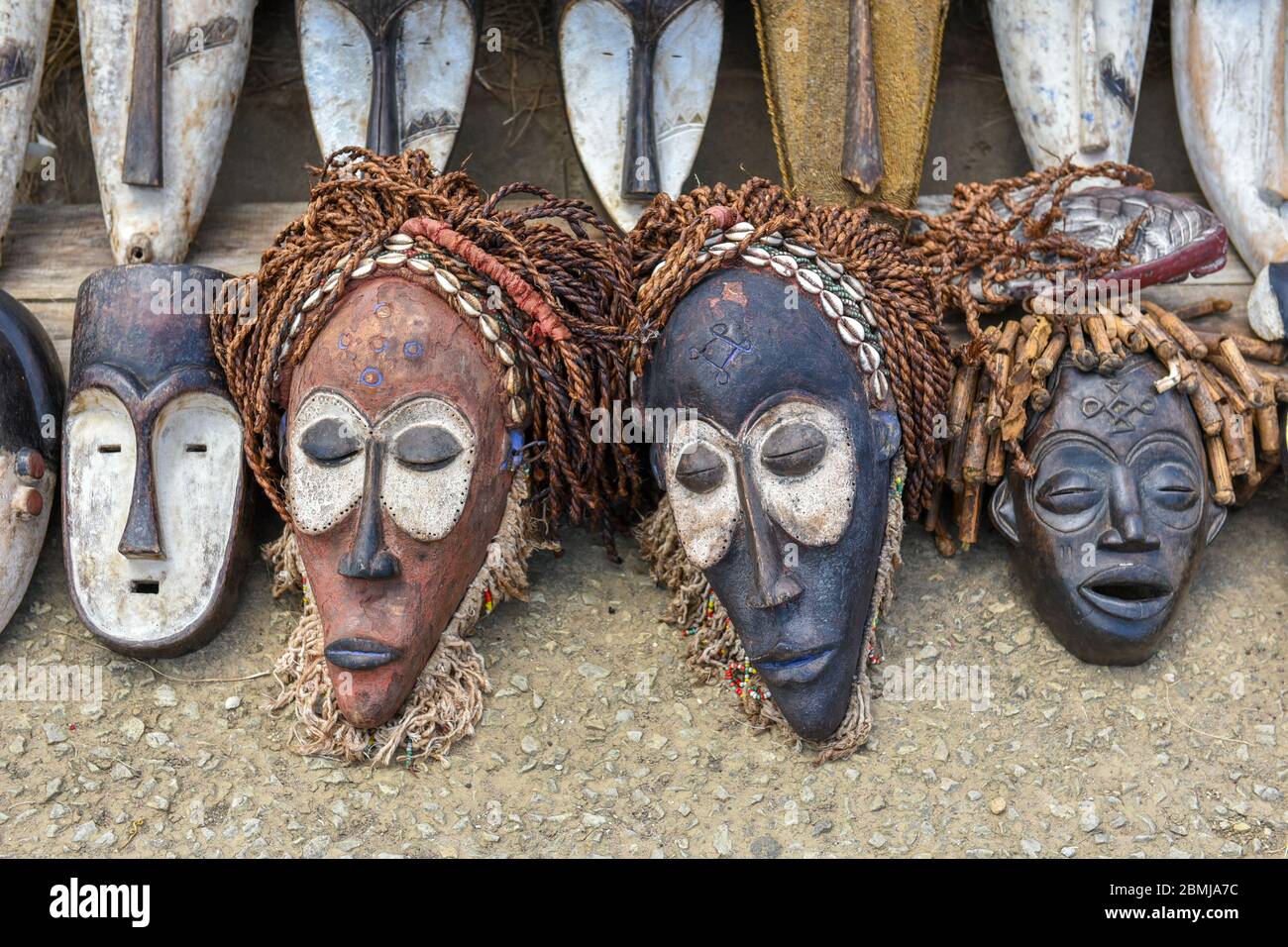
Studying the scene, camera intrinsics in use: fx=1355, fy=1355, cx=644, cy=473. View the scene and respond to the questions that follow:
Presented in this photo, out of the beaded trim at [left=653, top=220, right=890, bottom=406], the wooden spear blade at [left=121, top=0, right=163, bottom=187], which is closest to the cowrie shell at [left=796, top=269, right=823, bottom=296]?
the beaded trim at [left=653, top=220, right=890, bottom=406]

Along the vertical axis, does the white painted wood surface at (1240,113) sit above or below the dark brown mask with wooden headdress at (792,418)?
above

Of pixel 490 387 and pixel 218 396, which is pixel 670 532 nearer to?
pixel 490 387

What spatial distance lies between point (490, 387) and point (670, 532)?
44cm

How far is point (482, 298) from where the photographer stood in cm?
244

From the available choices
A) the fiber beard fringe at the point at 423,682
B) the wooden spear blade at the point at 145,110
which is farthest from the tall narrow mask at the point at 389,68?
the fiber beard fringe at the point at 423,682

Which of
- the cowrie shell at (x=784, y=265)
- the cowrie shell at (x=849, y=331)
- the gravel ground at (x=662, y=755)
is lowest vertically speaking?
the gravel ground at (x=662, y=755)

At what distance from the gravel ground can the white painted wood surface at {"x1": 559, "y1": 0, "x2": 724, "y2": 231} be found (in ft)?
3.03

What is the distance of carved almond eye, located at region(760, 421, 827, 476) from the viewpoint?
7.48 ft

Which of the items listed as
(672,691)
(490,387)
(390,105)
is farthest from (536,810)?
(390,105)

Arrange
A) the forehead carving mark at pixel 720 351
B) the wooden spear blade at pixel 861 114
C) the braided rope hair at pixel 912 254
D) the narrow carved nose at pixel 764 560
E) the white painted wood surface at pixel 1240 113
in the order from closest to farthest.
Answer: the narrow carved nose at pixel 764 560 < the forehead carving mark at pixel 720 351 < the braided rope hair at pixel 912 254 < the wooden spear blade at pixel 861 114 < the white painted wood surface at pixel 1240 113

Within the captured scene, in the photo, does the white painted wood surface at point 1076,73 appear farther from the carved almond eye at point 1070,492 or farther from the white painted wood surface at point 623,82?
the carved almond eye at point 1070,492

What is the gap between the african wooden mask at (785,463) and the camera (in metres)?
2.27

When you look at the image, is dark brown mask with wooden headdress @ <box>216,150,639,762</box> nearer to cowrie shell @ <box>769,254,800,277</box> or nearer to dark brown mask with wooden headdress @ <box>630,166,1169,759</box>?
dark brown mask with wooden headdress @ <box>630,166,1169,759</box>

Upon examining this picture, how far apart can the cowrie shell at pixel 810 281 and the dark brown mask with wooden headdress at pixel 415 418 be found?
1.03ft
